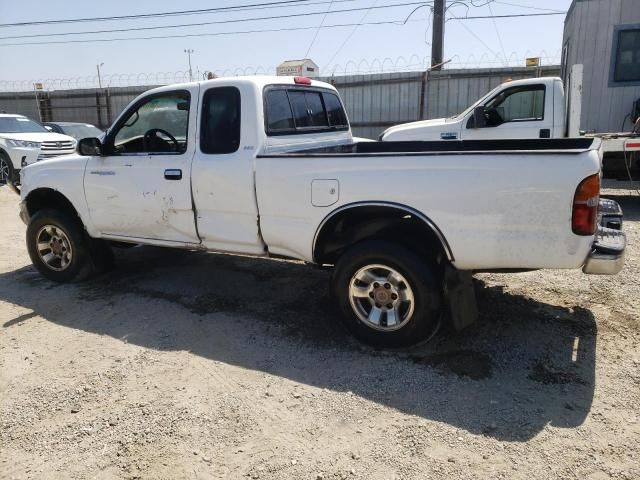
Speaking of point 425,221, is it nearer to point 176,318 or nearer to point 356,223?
point 356,223

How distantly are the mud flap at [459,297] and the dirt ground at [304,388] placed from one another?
22 cm

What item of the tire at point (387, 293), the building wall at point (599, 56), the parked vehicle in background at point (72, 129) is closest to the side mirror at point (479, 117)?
the building wall at point (599, 56)

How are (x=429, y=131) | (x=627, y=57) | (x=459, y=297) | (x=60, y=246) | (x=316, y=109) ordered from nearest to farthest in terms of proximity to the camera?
(x=459, y=297) < (x=316, y=109) < (x=60, y=246) < (x=429, y=131) < (x=627, y=57)

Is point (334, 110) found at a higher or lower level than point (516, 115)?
higher

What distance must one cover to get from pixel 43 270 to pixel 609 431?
5.27 metres

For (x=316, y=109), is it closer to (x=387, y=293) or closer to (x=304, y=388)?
(x=387, y=293)

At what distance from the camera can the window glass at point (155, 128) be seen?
462 cm

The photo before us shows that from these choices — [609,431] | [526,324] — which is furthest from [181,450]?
[526,324]

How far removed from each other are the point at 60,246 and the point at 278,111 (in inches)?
109

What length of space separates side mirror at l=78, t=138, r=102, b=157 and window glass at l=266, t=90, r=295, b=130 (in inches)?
66.5

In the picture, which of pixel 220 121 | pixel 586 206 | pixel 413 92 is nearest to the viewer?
pixel 586 206

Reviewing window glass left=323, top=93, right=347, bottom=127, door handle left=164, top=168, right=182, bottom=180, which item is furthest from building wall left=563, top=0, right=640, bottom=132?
door handle left=164, top=168, right=182, bottom=180

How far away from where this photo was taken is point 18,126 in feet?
44.2

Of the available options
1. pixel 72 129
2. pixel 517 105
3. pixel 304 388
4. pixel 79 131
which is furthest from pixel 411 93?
pixel 304 388
